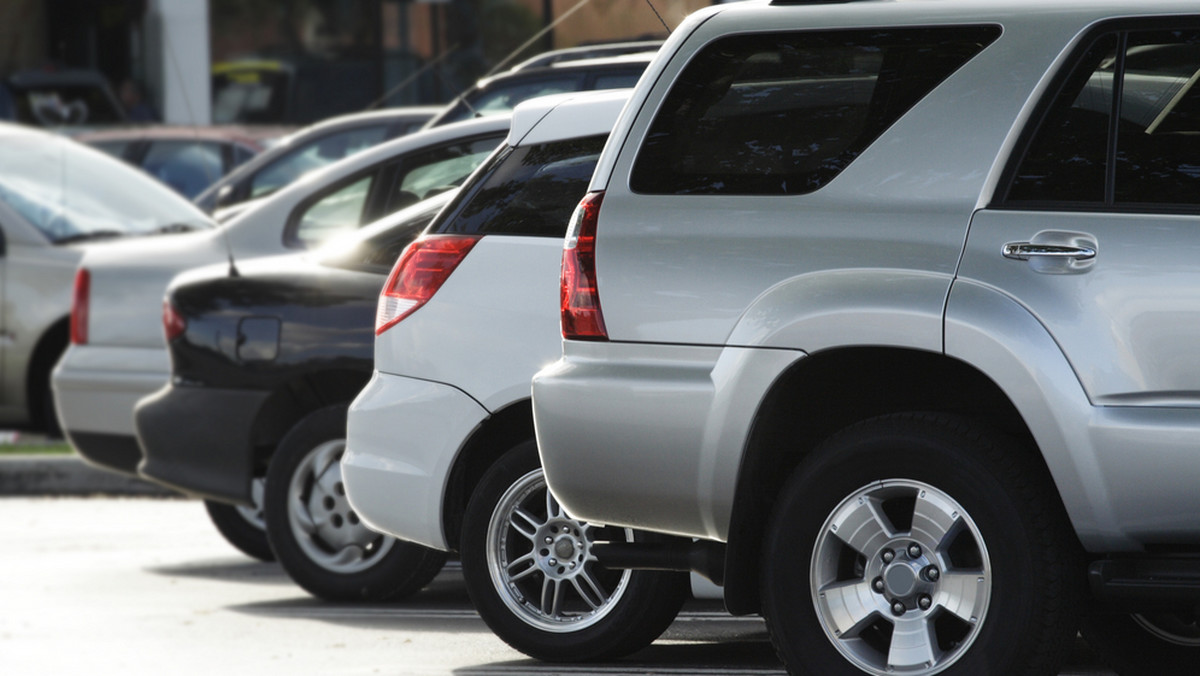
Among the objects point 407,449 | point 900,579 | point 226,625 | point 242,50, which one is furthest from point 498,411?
point 242,50

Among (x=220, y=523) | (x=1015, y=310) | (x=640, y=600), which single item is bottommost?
(x=220, y=523)

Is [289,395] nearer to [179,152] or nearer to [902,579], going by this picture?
[902,579]

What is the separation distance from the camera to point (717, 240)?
16.7 ft

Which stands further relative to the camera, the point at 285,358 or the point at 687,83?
the point at 285,358

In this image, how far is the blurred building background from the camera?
77.5ft

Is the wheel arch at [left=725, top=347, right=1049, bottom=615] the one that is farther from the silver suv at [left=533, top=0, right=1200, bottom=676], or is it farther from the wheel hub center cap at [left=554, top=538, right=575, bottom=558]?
the wheel hub center cap at [left=554, top=538, right=575, bottom=558]

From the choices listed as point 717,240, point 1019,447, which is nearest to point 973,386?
point 1019,447

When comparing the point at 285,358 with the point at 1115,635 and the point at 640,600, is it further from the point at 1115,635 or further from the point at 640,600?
the point at 1115,635

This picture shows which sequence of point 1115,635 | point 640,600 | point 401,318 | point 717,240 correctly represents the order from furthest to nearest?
point 401,318
point 640,600
point 1115,635
point 717,240

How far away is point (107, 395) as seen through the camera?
9.61 metres

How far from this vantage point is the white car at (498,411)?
20.6 feet

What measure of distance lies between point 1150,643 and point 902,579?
118 cm

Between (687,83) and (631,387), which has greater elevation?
(687,83)

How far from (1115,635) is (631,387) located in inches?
64.3
